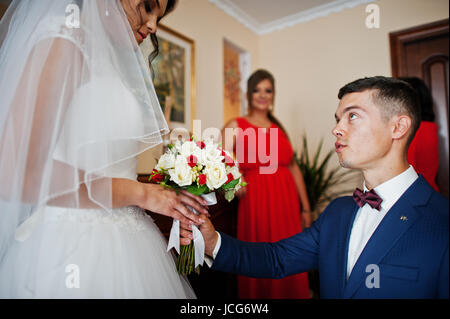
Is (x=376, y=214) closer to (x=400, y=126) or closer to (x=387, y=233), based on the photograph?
(x=387, y=233)

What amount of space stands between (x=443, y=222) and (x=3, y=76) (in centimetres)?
151

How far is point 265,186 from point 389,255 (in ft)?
5.26

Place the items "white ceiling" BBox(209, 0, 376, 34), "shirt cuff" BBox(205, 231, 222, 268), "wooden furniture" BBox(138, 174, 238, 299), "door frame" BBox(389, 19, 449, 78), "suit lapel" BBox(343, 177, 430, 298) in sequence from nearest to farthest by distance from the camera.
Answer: "suit lapel" BBox(343, 177, 430, 298), "shirt cuff" BBox(205, 231, 222, 268), "wooden furniture" BBox(138, 174, 238, 299), "door frame" BBox(389, 19, 449, 78), "white ceiling" BBox(209, 0, 376, 34)

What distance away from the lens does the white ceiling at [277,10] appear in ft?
11.3

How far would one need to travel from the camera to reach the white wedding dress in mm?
923

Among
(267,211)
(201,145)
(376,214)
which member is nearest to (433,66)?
(267,211)

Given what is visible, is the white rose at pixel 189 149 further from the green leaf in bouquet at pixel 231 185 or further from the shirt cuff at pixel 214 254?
the shirt cuff at pixel 214 254

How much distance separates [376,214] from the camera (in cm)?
120

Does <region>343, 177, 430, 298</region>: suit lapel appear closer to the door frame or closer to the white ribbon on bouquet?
the white ribbon on bouquet

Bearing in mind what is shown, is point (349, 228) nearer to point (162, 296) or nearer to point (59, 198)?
point (162, 296)

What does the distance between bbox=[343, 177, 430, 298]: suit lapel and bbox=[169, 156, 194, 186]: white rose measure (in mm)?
646

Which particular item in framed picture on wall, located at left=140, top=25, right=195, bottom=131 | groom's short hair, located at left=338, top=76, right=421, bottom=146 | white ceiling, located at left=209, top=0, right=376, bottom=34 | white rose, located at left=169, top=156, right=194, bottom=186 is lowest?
white rose, located at left=169, top=156, right=194, bottom=186

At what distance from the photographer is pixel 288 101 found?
153 inches

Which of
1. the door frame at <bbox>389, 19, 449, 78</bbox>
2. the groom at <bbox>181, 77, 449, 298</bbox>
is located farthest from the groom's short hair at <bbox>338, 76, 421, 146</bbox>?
the door frame at <bbox>389, 19, 449, 78</bbox>
